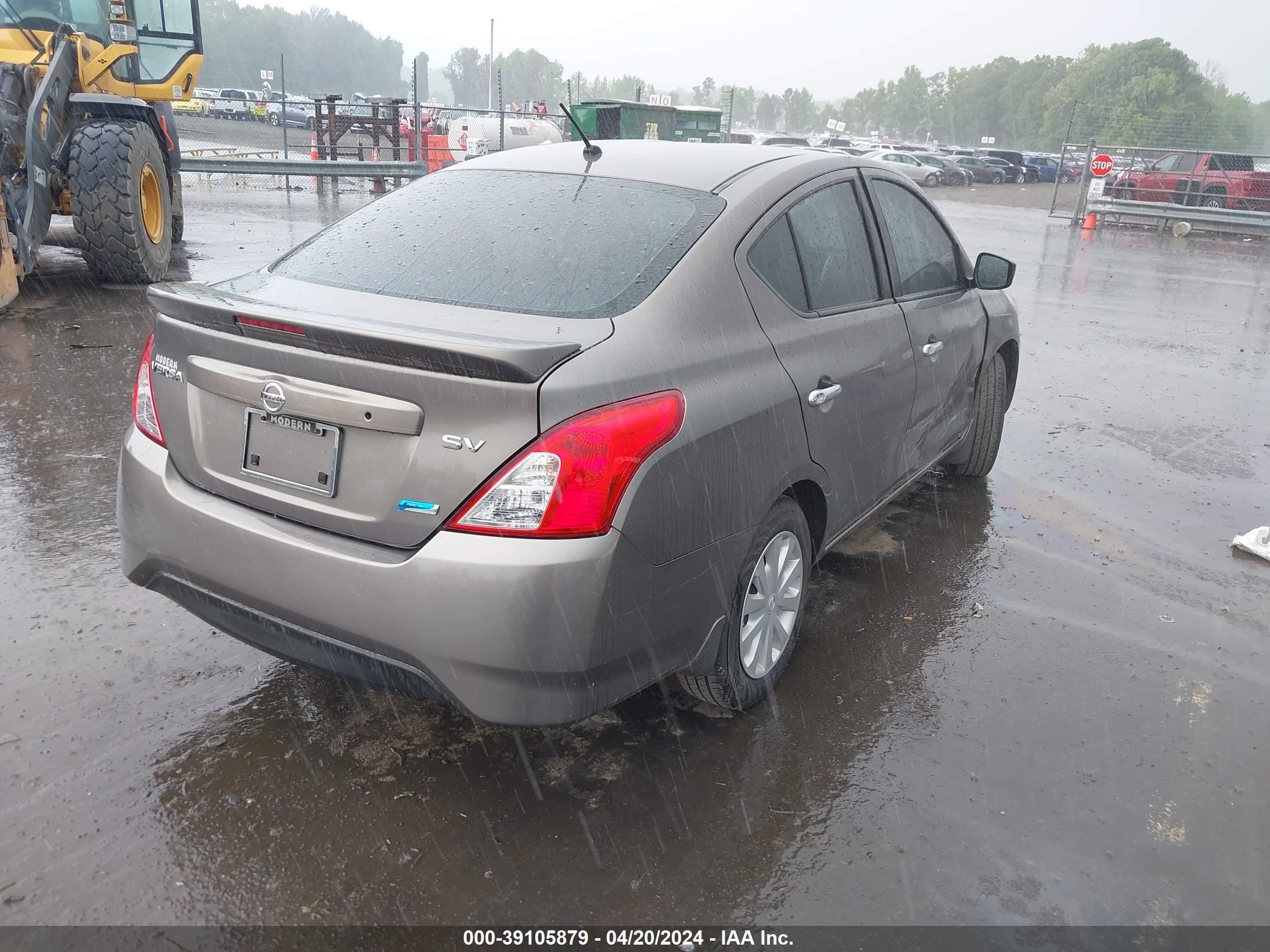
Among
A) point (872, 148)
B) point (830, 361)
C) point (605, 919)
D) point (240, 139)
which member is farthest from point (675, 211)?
point (872, 148)

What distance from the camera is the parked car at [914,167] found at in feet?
129

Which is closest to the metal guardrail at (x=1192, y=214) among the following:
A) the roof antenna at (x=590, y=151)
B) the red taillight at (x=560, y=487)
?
the roof antenna at (x=590, y=151)

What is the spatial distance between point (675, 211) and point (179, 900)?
92.0 inches

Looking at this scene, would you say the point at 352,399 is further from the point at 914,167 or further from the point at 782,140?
the point at 782,140

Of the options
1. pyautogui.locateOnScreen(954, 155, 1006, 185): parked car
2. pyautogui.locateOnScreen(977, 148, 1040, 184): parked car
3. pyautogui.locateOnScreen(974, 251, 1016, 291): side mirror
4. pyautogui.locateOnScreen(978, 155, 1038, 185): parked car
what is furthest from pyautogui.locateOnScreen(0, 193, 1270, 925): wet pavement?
pyautogui.locateOnScreen(977, 148, 1040, 184): parked car

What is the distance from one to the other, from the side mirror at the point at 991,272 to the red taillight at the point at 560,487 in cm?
292

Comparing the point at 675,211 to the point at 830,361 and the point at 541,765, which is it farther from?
the point at 541,765

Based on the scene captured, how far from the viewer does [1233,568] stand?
181 inches

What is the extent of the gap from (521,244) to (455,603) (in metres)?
1.27

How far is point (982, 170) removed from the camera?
4653cm

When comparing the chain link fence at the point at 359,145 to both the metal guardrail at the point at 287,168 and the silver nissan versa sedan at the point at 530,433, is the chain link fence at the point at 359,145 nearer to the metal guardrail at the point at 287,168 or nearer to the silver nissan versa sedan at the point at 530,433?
the metal guardrail at the point at 287,168

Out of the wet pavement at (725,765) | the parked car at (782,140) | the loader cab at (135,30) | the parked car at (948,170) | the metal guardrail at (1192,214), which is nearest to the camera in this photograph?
the wet pavement at (725,765)

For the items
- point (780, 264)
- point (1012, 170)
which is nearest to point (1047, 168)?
point (1012, 170)

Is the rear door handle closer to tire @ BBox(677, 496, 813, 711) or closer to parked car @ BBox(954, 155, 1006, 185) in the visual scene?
tire @ BBox(677, 496, 813, 711)
